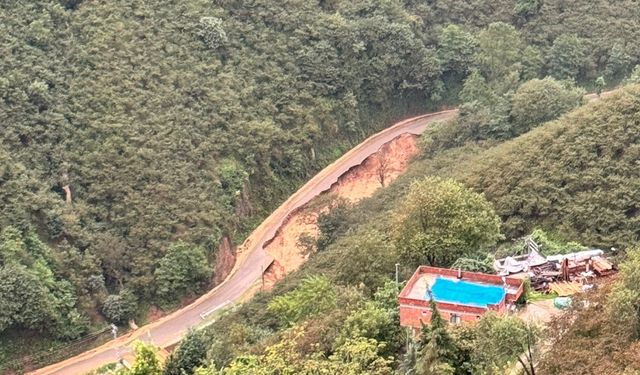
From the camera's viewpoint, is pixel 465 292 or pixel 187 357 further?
pixel 465 292

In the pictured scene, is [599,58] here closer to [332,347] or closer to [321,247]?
[321,247]

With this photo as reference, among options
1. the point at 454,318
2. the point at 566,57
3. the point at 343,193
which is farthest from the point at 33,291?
the point at 566,57

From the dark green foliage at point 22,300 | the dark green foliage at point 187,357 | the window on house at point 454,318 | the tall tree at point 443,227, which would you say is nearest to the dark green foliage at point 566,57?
the tall tree at point 443,227

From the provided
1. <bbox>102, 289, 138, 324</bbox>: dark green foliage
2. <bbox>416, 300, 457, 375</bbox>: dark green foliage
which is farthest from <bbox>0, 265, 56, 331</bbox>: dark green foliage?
<bbox>416, 300, 457, 375</bbox>: dark green foliage

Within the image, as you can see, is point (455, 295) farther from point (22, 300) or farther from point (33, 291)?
point (22, 300)

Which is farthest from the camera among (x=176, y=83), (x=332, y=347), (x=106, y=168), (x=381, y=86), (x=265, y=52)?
(x=381, y=86)

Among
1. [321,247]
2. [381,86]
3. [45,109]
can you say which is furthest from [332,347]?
[381,86]
